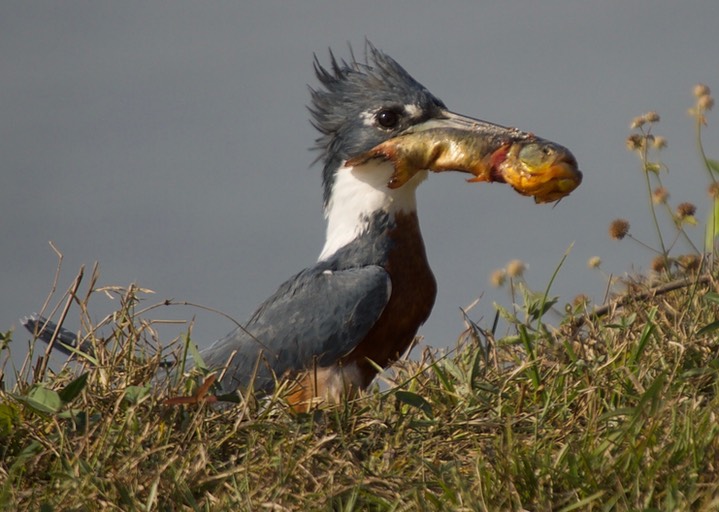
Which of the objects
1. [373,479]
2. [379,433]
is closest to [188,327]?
[379,433]

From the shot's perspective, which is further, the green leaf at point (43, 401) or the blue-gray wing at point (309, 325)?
the blue-gray wing at point (309, 325)

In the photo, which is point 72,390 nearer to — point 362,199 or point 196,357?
point 196,357

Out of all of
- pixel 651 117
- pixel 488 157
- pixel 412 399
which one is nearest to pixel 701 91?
pixel 651 117

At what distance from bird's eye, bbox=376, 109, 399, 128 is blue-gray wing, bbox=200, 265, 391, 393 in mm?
676

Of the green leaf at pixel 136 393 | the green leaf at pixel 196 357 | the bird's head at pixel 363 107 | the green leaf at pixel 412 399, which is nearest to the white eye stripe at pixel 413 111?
the bird's head at pixel 363 107

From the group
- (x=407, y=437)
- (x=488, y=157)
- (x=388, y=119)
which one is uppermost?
(x=388, y=119)

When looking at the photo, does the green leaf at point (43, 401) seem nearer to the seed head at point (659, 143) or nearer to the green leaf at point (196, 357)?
the green leaf at point (196, 357)

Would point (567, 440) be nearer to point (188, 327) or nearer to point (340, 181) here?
point (188, 327)

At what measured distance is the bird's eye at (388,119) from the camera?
592 centimetres

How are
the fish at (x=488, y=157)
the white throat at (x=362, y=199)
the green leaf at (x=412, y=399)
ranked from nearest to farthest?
the green leaf at (x=412, y=399)
the fish at (x=488, y=157)
the white throat at (x=362, y=199)

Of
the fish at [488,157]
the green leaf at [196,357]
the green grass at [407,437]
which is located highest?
the fish at [488,157]

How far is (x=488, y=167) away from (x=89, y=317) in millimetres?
1899

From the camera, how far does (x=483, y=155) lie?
18.4 feet

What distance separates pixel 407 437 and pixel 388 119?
83.5 inches
